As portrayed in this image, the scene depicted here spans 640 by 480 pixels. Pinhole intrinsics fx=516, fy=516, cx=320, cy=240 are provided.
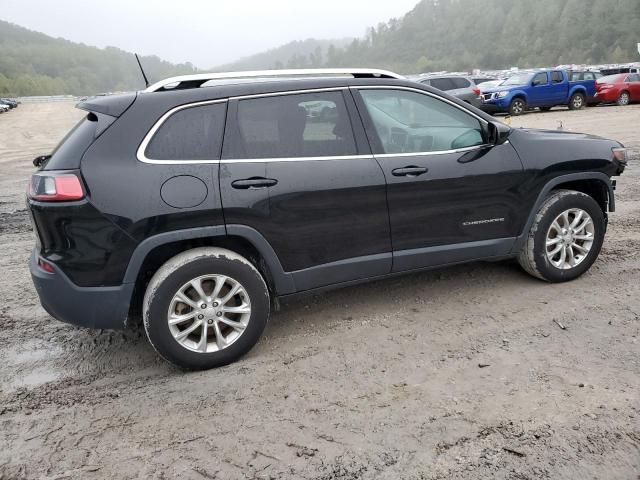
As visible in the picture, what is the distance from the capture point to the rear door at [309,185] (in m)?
3.22

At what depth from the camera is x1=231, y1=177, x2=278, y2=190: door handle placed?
125 inches

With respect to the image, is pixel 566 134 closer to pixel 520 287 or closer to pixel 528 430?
pixel 520 287

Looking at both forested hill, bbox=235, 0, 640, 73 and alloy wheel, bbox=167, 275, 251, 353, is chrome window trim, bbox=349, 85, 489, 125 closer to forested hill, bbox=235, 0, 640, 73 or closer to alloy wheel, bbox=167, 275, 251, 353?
alloy wheel, bbox=167, 275, 251, 353

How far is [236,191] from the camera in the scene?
10.4 ft

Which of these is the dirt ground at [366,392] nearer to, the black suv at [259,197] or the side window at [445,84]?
the black suv at [259,197]

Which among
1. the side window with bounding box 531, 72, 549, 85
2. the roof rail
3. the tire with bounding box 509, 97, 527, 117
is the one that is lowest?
the tire with bounding box 509, 97, 527, 117

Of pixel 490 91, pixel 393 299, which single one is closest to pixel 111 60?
pixel 490 91

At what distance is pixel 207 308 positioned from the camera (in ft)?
10.4

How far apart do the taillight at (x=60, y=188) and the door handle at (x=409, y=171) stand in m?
1.97

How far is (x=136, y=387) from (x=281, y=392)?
2.94 feet

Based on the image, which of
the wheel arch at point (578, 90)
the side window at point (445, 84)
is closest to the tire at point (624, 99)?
the wheel arch at point (578, 90)

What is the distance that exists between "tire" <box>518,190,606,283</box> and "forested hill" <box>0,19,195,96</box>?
426 feet

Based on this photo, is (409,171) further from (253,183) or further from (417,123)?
(253,183)

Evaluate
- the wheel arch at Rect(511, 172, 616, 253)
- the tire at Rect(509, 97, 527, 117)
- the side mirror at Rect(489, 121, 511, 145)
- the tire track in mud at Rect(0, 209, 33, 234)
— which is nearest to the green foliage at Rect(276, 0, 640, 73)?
the tire at Rect(509, 97, 527, 117)
